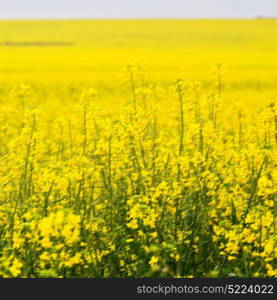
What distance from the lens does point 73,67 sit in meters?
26.6

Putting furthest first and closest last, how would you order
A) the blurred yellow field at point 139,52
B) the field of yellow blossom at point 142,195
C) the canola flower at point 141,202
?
1. the blurred yellow field at point 139,52
2. the canola flower at point 141,202
3. the field of yellow blossom at point 142,195

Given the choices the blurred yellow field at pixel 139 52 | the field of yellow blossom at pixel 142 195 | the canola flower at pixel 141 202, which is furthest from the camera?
the blurred yellow field at pixel 139 52

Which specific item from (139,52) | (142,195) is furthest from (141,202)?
(139,52)

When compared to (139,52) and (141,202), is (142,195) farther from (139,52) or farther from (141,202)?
(139,52)

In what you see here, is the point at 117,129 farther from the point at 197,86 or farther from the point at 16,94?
the point at 197,86

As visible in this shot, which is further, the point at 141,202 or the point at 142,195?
the point at 141,202

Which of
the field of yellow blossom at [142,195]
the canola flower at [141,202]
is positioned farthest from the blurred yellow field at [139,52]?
the canola flower at [141,202]

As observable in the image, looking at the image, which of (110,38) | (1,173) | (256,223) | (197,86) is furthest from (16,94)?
(110,38)

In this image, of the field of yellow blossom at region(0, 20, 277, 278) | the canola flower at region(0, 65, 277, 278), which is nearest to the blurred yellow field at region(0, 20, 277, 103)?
the field of yellow blossom at region(0, 20, 277, 278)

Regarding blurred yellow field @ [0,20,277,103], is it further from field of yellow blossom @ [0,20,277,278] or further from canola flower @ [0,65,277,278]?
canola flower @ [0,65,277,278]

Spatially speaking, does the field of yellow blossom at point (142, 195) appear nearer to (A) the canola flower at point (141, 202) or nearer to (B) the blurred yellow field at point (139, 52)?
(A) the canola flower at point (141, 202)

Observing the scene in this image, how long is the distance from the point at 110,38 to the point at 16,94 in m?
51.4

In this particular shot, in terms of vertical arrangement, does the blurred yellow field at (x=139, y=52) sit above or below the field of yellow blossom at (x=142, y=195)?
above

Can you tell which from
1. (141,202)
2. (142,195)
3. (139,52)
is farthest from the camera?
(139,52)
